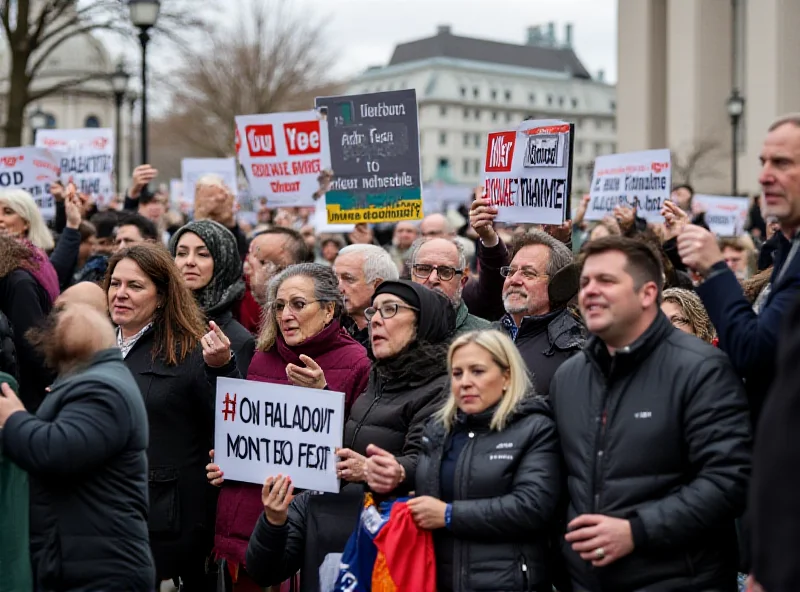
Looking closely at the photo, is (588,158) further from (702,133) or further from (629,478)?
(629,478)

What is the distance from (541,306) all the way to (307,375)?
4.37ft

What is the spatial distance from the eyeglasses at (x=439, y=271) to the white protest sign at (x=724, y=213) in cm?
880

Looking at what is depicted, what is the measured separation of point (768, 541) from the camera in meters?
2.75

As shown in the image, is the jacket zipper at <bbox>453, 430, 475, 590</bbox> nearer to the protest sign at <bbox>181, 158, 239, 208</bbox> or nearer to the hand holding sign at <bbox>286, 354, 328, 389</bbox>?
the hand holding sign at <bbox>286, 354, 328, 389</bbox>

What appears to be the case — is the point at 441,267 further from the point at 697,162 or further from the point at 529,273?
the point at 697,162

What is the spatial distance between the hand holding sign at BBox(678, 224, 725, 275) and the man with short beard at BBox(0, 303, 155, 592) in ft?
7.03

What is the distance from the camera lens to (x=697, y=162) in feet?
147

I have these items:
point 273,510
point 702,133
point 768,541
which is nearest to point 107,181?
point 273,510

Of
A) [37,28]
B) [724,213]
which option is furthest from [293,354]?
[37,28]

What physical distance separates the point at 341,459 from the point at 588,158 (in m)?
140

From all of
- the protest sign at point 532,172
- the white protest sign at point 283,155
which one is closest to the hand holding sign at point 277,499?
the protest sign at point 532,172

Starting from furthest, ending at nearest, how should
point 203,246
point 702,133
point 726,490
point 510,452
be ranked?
point 702,133
point 203,246
point 510,452
point 726,490

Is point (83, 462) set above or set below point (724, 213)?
below

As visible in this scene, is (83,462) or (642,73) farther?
(642,73)
